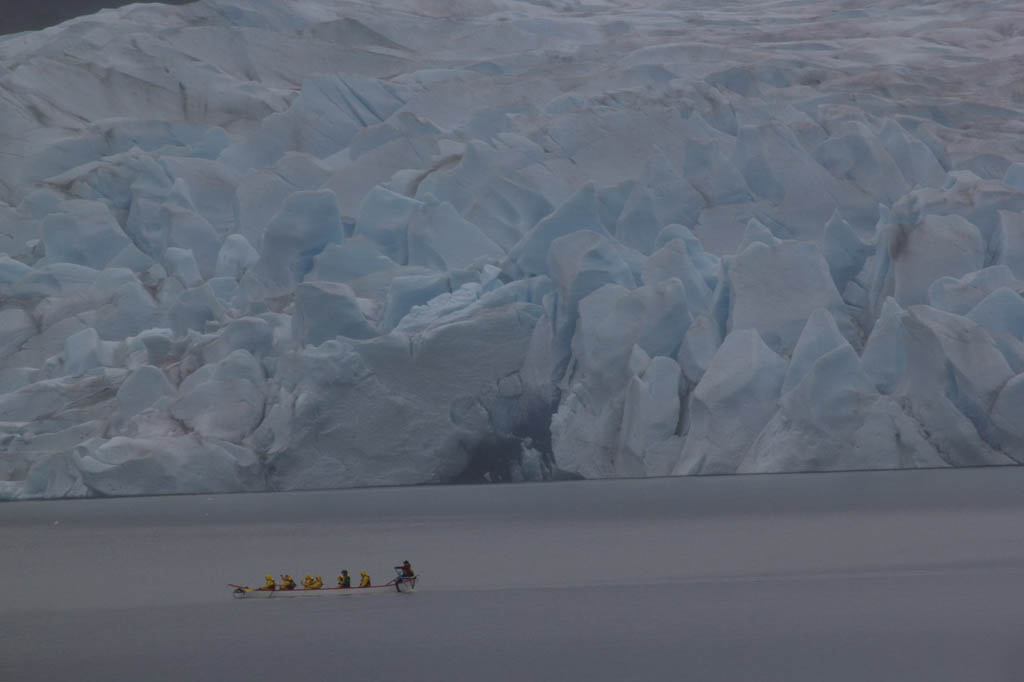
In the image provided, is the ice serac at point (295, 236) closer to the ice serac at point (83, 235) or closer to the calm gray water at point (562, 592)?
the ice serac at point (83, 235)

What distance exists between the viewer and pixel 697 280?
740 cm

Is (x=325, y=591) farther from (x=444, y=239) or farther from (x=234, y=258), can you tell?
(x=234, y=258)

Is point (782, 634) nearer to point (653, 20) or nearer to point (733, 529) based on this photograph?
point (733, 529)

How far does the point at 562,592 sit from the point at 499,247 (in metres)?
2.71

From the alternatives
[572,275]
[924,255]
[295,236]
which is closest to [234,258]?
[295,236]

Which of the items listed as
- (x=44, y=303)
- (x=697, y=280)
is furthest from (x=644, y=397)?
(x=44, y=303)

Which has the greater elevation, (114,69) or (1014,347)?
(114,69)

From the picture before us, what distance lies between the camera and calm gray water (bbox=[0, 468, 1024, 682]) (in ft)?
14.6

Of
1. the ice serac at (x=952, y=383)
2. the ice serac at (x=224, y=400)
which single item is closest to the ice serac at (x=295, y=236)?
the ice serac at (x=224, y=400)

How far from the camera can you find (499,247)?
7.90 metres

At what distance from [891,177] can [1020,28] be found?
205 cm

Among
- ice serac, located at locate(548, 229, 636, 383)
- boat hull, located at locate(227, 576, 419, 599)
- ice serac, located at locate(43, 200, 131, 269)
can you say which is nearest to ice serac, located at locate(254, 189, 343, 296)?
ice serac, located at locate(43, 200, 131, 269)

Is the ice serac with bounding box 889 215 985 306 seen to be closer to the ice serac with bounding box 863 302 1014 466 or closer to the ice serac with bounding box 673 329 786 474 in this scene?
the ice serac with bounding box 863 302 1014 466

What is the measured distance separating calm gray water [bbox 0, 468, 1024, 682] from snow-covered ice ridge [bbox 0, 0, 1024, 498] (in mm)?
443
